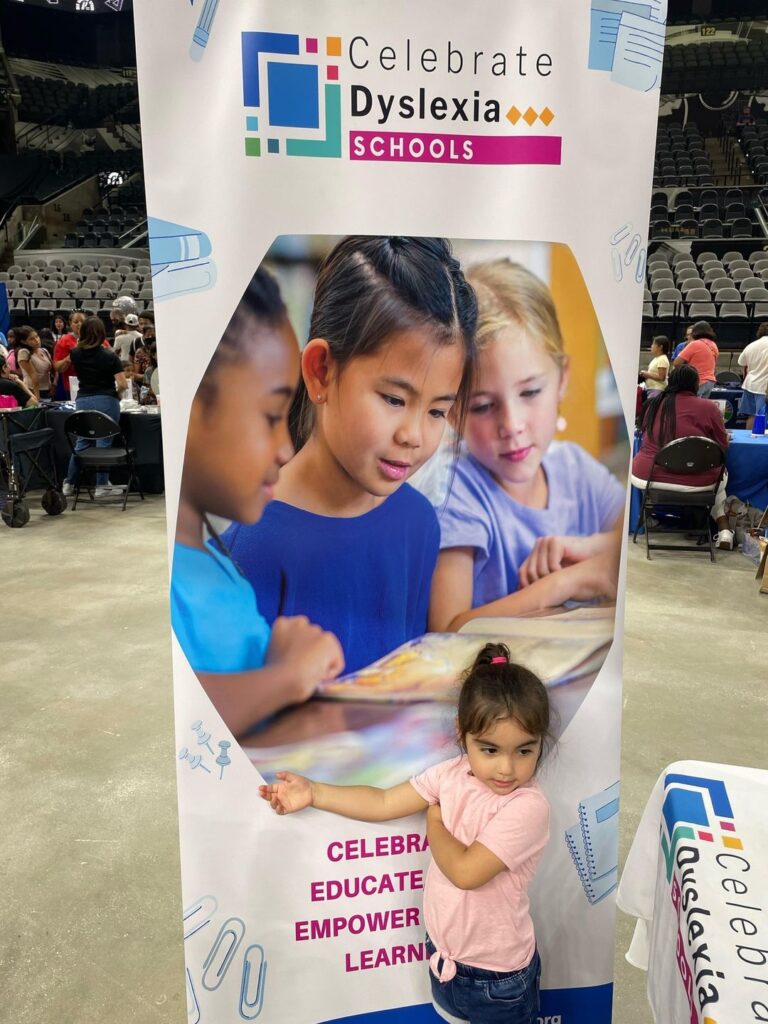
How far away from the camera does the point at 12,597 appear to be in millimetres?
3959

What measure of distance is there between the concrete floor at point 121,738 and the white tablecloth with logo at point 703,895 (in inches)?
20.5

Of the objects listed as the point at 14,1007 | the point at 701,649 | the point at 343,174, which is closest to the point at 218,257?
the point at 343,174

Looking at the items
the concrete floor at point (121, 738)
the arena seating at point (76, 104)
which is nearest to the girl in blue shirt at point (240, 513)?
the concrete floor at point (121, 738)

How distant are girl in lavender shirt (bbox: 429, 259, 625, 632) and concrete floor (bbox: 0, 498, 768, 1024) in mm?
1056

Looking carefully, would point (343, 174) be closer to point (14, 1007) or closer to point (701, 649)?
point (14, 1007)

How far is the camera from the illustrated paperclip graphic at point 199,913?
1.20m

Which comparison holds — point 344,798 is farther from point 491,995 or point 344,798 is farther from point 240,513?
point 240,513

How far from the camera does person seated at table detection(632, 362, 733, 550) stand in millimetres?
4398

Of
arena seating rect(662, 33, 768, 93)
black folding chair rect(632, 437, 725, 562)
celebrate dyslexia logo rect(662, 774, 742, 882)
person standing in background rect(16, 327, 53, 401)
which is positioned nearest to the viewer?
celebrate dyslexia logo rect(662, 774, 742, 882)

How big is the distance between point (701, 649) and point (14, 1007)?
2.88 meters

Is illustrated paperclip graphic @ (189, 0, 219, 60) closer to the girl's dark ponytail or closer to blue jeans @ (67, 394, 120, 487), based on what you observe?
the girl's dark ponytail

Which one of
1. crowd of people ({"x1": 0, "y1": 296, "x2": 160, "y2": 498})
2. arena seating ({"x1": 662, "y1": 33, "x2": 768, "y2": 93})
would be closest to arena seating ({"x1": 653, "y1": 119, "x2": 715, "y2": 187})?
arena seating ({"x1": 662, "y1": 33, "x2": 768, "y2": 93})

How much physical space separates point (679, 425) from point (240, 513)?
3.90 m

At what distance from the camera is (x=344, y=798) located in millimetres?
1214
